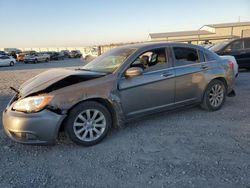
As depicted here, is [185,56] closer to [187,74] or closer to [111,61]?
[187,74]

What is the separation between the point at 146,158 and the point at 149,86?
4.72ft

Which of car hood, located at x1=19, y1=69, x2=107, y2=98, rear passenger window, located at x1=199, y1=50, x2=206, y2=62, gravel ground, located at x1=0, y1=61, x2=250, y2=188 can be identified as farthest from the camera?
rear passenger window, located at x1=199, y1=50, x2=206, y2=62

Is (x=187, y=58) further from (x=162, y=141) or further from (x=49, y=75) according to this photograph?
(x=49, y=75)

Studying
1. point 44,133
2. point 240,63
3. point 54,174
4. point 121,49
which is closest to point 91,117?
point 44,133

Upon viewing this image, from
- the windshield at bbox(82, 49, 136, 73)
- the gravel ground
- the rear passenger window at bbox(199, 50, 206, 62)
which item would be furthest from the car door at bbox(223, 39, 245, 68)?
the windshield at bbox(82, 49, 136, 73)

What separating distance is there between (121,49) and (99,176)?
278 centimetres

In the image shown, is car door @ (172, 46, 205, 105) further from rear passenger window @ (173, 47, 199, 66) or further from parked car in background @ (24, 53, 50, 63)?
parked car in background @ (24, 53, 50, 63)

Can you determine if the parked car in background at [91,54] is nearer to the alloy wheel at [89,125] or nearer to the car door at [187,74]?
the car door at [187,74]

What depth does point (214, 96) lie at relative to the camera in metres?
5.67

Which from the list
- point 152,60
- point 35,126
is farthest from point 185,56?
point 35,126

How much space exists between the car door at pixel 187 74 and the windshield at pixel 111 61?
995mm

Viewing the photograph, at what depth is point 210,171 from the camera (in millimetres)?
3199

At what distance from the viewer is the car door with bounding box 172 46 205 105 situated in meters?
5.03

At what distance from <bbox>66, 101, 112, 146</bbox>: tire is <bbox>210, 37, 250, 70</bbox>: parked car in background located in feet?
27.5
